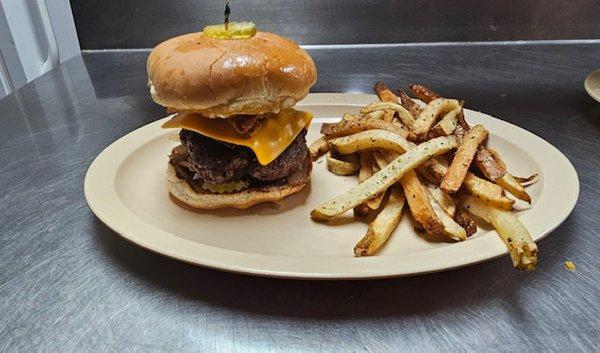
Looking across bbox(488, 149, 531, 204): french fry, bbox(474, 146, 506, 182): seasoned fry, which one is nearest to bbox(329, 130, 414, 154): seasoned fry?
bbox(474, 146, 506, 182): seasoned fry

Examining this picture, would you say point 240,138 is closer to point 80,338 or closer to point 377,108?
point 377,108

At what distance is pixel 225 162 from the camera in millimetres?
1876

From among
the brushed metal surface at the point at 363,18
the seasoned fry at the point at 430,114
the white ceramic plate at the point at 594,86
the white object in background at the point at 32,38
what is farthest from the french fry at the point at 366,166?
the white object in background at the point at 32,38

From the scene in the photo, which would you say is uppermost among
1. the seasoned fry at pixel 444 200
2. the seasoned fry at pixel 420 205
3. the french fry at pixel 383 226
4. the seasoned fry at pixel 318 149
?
the seasoned fry at pixel 420 205

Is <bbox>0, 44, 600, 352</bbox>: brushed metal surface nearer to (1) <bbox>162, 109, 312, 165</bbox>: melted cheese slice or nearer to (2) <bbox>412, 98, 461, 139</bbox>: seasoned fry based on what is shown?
(1) <bbox>162, 109, 312, 165</bbox>: melted cheese slice

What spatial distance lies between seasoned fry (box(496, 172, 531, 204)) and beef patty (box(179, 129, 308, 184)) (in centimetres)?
81

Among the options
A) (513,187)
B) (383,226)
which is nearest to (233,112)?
(383,226)

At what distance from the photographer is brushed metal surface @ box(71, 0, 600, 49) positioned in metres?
4.06

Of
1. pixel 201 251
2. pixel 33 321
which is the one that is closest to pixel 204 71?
pixel 201 251

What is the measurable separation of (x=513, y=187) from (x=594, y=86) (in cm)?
152

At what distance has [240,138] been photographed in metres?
1.84

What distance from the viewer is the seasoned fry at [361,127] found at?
1971 millimetres

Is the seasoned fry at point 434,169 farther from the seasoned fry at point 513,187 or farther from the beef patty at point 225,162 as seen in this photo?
the beef patty at point 225,162

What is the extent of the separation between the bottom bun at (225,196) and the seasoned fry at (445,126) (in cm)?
65
